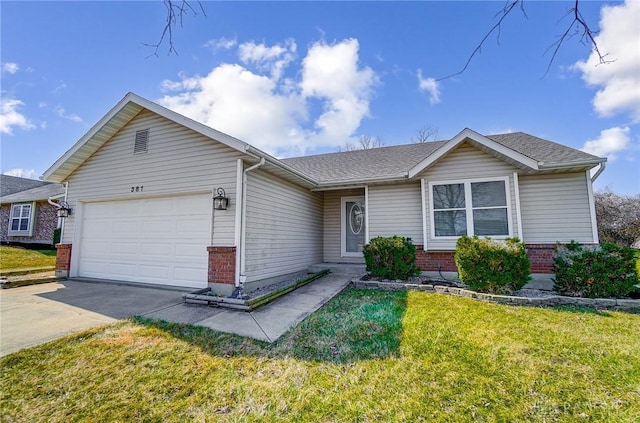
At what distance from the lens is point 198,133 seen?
707cm

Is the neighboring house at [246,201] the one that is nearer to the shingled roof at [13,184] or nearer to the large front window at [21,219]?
the large front window at [21,219]

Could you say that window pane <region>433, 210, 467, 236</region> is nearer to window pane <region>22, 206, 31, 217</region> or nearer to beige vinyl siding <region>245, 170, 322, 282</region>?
beige vinyl siding <region>245, 170, 322, 282</region>

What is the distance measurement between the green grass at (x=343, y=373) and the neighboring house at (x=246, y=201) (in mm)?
2677

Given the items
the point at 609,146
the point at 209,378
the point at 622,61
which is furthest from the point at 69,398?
the point at 609,146

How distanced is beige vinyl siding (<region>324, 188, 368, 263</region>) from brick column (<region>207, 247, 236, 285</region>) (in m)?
4.91

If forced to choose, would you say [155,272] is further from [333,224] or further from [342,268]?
[333,224]

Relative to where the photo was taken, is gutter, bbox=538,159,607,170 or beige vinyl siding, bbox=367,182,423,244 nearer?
gutter, bbox=538,159,607,170

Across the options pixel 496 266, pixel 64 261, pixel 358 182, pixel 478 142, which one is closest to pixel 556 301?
pixel 496 266

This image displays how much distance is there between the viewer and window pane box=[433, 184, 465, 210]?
7938mm

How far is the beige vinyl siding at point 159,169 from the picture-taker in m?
6.64

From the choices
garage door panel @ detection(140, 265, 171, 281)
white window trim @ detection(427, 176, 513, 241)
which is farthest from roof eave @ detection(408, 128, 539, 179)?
garage door panel @ detection(140, 265, 171, 281)

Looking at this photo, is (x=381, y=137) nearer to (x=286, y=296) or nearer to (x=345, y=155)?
(x=345, y=155)

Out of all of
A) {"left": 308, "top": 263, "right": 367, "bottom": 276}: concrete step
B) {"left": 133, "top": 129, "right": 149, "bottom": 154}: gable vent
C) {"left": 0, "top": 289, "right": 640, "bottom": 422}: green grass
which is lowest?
{"left": 0, "top": 289, "right": 640, "bottom": 422}: green grass

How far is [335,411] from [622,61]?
4.11 m
